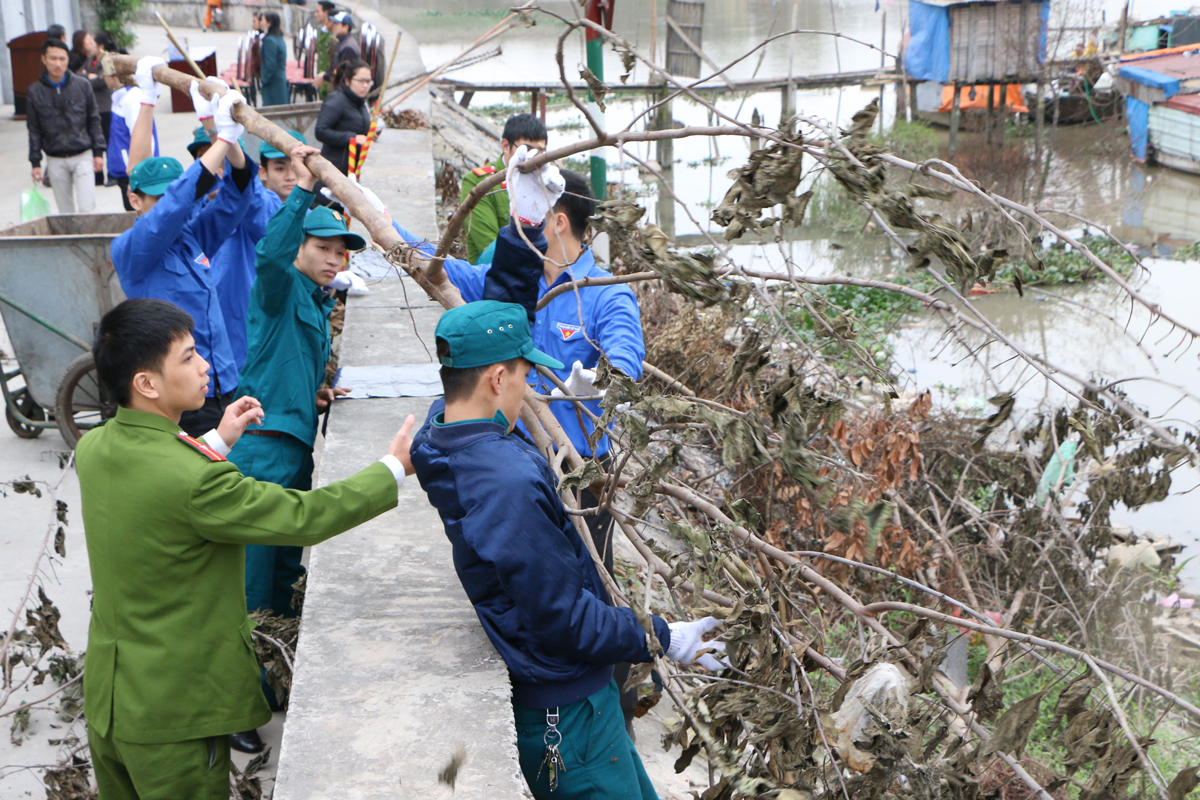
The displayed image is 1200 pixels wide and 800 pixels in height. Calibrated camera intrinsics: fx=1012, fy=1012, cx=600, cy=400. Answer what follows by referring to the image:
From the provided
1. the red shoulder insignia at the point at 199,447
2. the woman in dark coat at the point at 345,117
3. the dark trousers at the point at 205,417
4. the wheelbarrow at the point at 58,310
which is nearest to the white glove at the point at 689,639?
the red shoulder insignia at the point at 199,447

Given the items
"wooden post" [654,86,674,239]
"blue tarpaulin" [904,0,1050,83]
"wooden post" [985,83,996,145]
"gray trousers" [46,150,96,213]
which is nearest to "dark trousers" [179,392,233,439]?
"gray trousers" [46,150,96,213]

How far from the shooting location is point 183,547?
7.80 ft

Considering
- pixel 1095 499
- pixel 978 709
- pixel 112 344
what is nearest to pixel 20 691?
pixel 112 344

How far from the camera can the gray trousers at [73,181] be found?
895 cm

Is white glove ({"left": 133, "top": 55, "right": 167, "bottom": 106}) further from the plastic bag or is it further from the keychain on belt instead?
the keychain on belt

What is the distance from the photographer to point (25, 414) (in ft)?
20.0

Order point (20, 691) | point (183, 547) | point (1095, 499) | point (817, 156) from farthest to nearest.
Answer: point (1095, 499) → point (20, 691) → point (183, 547) → point (817, 156)

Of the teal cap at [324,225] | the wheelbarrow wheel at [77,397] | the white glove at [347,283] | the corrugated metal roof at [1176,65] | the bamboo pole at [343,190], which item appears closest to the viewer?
the bamboo pole at [343,190]

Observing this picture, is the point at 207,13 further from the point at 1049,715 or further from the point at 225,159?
the point at 1049,715

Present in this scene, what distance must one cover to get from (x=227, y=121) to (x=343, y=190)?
2.51ft

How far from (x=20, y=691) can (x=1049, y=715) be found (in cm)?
449

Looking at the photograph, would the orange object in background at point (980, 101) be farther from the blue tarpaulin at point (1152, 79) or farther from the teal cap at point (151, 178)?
the teal cap at point (151, 178)

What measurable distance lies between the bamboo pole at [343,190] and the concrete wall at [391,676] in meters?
0.65

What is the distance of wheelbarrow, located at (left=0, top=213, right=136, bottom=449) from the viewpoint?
17.5 feet
